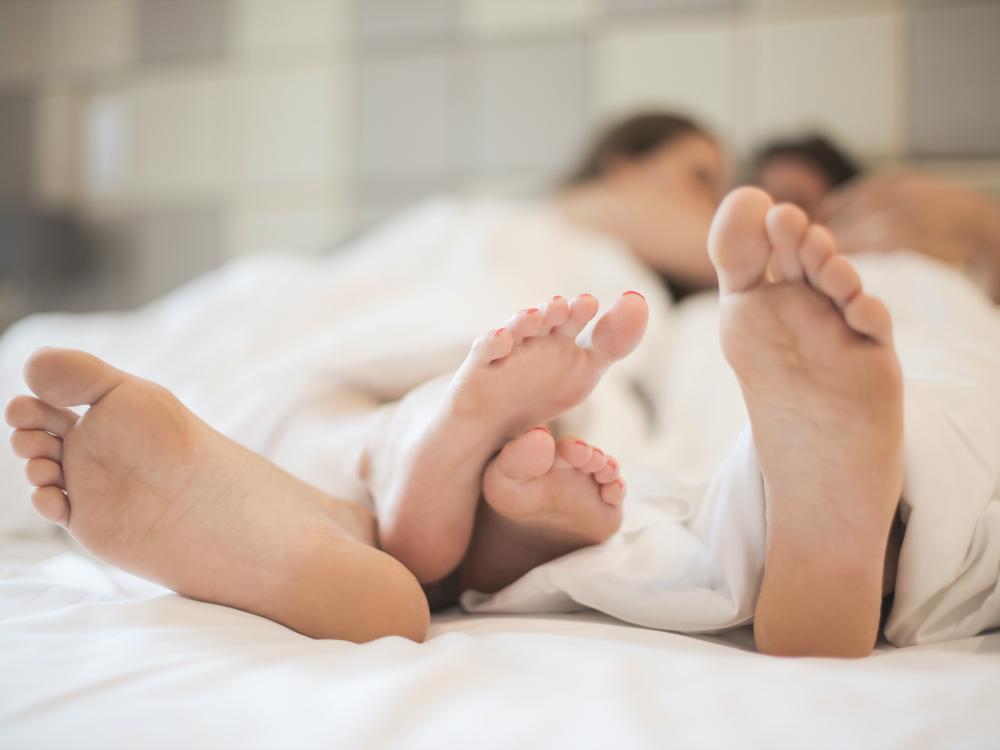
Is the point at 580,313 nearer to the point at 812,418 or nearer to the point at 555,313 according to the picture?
the point at 555,313

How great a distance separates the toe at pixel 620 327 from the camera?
0.55 m

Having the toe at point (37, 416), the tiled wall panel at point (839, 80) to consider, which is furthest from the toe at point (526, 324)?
the tiled wall panel at point (839, 80)

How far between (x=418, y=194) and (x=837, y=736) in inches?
68.0

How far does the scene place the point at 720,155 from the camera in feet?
5.62

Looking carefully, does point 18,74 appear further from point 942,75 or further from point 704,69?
point 942,75

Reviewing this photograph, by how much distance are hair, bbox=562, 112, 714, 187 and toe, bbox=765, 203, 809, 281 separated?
51.6 inches

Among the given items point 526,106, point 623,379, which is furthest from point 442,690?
point 526,106

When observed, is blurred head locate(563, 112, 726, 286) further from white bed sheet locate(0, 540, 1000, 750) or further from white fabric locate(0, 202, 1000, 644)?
white bed sheet locate(0, 540, 1000, 750)

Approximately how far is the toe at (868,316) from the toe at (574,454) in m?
0.20

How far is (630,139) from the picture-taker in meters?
1.75

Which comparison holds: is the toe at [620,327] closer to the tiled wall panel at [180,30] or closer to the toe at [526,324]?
the toe at [526,324]

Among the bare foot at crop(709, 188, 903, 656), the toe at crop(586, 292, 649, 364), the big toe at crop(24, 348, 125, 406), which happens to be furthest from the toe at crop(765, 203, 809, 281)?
the big toe at crop(24, 348, 125, 406)

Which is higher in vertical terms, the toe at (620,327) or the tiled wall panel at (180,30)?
the tiled wall panel at (180,30)

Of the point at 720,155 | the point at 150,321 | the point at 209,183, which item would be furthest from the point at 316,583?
the point at 209,183
